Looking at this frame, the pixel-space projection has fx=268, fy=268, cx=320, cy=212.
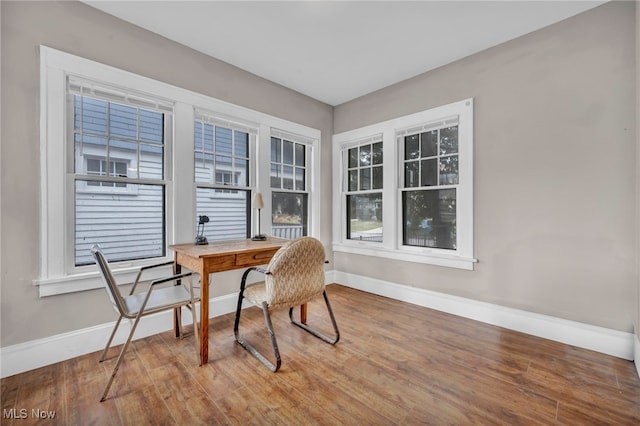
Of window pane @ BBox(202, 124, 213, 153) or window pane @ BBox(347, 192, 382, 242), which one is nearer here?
window pane @ BBox(202, 124, 213, 153)

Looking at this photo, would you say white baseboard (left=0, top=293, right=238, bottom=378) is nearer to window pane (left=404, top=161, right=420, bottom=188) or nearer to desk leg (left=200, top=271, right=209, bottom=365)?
desk leg (left=200, top=271, right=209, bottom=365)

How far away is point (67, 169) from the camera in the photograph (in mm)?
2148

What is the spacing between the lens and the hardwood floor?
153 cm

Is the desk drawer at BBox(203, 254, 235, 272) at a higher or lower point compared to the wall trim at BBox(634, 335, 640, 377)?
higher

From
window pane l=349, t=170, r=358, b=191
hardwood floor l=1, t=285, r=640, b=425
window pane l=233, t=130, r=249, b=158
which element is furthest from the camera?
window pane l=349, t=170, r=358, b=191

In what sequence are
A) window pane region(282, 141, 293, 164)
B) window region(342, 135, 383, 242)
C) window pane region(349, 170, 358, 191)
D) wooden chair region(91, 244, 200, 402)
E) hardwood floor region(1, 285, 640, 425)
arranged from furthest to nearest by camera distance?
1. window pane region(349, 170, 358, 191)
2. window region(342, 135, 383, 242)
3. window pane region(282, 141, 293, 164)
4. wooden chair region(91, 244, 200, 402)
5. hardwood floor region(1, 285, 640, 425)


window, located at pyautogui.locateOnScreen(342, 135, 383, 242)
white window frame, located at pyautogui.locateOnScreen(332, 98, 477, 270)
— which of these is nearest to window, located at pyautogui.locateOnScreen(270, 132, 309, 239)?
white window frame, located at pyautogui.locateOnScreen(332, 98, 477, 270)

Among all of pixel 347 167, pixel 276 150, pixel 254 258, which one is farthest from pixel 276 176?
pixel 254 258

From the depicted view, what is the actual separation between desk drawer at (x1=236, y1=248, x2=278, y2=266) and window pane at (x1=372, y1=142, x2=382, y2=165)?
7.05 ft

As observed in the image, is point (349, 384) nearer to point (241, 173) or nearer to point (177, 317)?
point (177, 317)

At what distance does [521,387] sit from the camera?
1764mm

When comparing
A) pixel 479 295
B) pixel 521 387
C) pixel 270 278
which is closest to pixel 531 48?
pixel 479 295

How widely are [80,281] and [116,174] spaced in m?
0.94

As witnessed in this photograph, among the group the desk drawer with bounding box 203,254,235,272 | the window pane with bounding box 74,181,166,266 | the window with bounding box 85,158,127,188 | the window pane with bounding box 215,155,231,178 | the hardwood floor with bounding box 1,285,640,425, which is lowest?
the hardwood floor with bounding box 1,285,640,425
